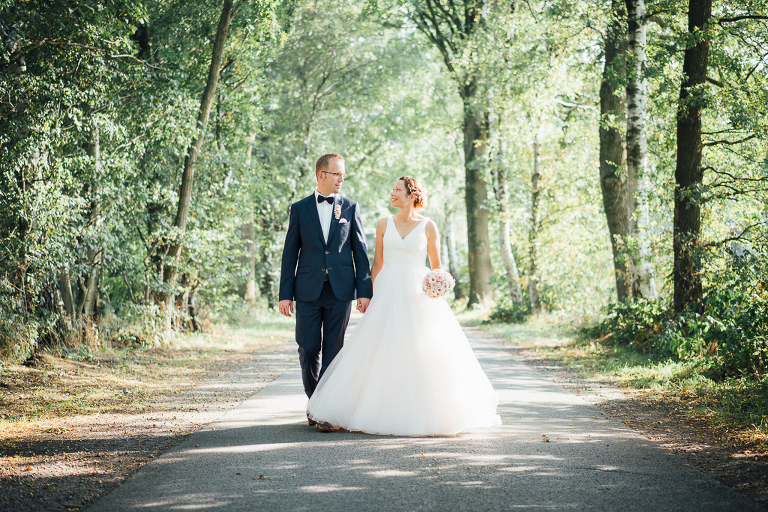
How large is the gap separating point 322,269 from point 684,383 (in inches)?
201

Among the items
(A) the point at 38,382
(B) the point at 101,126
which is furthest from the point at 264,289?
(A) the point at 38,382

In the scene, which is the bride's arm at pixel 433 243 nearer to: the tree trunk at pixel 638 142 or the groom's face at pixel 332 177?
the groom's face at pixel 332 177

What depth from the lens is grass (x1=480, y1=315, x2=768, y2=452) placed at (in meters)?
6.41

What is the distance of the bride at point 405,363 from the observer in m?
6.11

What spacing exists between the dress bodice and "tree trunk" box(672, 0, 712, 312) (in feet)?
17.9

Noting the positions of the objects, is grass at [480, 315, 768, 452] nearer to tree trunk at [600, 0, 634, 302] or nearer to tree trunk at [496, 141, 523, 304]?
tree trunk at [600, 0, 634, 302]

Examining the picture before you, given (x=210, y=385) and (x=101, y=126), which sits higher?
(x=101, y=126)

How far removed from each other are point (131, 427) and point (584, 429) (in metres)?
4.35

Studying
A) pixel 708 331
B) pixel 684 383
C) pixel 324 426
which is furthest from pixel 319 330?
pixel 708 331

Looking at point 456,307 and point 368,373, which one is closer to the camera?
point 368,373

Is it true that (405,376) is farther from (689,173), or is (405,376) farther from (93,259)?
(93,259)

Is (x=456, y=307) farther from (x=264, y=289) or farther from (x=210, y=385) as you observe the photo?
(x=210, y=385)

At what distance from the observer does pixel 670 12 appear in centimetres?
1212

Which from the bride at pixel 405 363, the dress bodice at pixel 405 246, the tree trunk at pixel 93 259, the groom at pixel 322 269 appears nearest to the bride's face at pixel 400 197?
the bride at pixel 405 363
